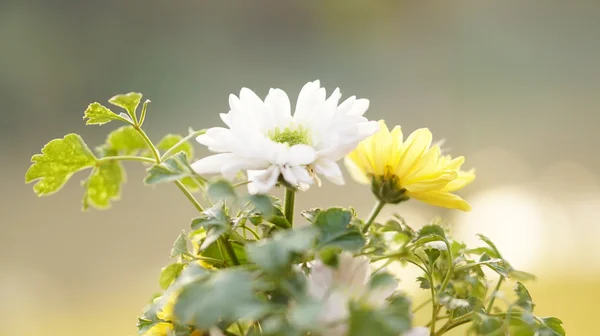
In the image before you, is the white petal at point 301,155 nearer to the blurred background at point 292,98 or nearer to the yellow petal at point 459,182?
the yellow petal at point 459,182

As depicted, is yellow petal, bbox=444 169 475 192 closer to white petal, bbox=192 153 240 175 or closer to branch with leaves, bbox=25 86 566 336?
branch with leaves, bbox=25 86 566 336

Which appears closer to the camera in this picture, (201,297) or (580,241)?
(201,297)

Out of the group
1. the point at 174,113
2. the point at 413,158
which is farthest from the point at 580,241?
the point at 413,158

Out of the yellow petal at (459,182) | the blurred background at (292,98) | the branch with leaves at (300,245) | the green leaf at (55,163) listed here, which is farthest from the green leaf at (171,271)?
the blurred background at (292,98)

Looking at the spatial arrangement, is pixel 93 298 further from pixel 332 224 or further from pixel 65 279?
pixel 332 224

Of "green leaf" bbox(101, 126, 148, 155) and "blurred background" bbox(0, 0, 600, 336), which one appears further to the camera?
"blurred background" bbox(0, 0, 600, 336)

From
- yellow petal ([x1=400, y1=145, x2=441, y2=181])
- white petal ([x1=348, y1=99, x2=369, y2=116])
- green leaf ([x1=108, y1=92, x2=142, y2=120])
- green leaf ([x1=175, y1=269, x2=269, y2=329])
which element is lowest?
green leaf ([x1=175, y1=269, x2=269, y2=329])

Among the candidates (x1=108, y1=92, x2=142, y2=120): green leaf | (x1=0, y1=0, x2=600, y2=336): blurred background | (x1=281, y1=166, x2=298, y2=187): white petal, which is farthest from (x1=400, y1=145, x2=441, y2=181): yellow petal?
(x1=0, y1=0, x2=600, y2=336): blurred background
